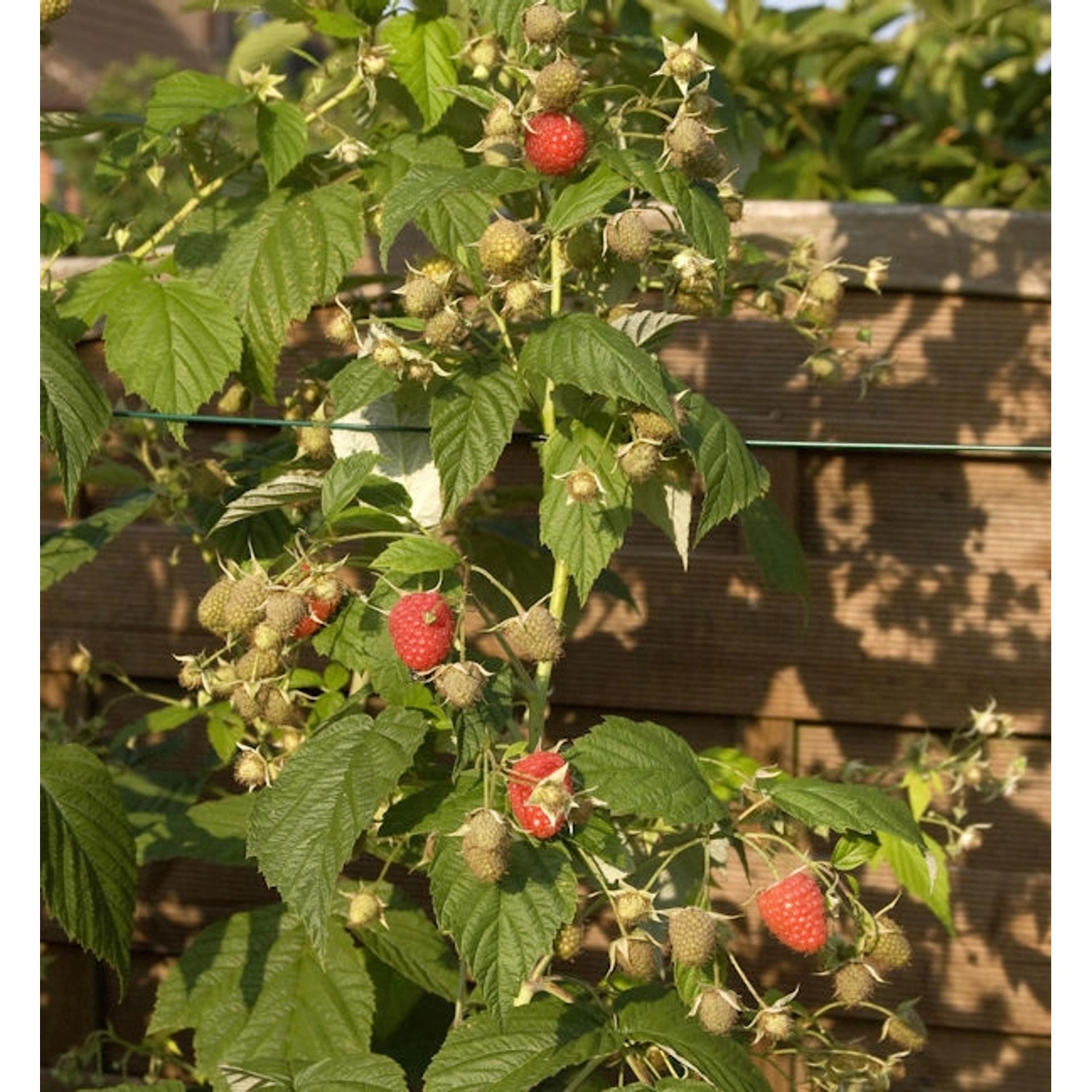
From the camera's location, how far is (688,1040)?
4.39 ft

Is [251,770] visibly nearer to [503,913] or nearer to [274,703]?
[274,703]

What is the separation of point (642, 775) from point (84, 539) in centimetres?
86

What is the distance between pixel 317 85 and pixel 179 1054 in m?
1.23

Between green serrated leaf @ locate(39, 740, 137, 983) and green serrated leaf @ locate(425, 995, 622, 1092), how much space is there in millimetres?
294

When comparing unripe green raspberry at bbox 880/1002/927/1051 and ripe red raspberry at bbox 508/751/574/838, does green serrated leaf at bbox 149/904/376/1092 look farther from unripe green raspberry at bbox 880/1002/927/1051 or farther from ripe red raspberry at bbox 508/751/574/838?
unripe green raspberry at bbox 880/1002/927/1051

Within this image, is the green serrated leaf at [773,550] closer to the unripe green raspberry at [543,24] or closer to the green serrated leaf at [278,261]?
the green serrated leaf at [278,261]

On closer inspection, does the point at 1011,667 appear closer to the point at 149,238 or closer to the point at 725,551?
the point at 725,551

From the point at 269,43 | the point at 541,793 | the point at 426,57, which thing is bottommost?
the point at 541,793

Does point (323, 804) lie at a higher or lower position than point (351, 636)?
lower

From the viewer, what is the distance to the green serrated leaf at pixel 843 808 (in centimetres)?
135

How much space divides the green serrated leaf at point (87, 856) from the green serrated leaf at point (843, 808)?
591mm

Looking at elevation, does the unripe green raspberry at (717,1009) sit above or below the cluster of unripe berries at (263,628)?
below

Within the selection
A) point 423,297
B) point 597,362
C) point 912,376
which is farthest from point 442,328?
point 912,376

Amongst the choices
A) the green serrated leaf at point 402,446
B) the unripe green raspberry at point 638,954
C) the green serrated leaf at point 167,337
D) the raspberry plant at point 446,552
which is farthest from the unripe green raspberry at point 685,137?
the unripe green raspberry at point 638,954
